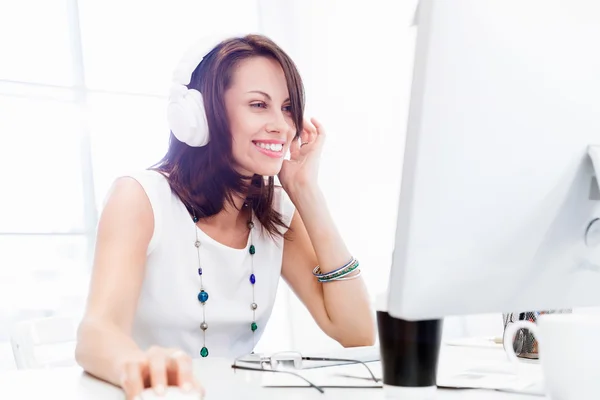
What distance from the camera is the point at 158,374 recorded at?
Result: 621mm

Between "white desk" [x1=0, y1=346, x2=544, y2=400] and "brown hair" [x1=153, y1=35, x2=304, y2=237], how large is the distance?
0.57 metres

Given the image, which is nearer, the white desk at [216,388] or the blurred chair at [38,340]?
the white desk at [216,388]

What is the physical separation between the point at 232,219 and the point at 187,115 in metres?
0.32

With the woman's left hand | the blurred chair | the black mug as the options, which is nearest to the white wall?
the woman's left hand

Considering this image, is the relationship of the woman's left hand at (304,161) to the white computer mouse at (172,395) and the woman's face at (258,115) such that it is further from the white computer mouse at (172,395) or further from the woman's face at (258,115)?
the white computer mouse at (172,395)

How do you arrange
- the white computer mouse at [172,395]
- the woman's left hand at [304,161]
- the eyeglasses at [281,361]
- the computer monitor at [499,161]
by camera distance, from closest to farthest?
the computer monitor at [499,161] < the white computer mouse at [172,395] < the eyeglasses at [281,361] < the woman's left hand at [304,161]

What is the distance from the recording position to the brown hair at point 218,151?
142 cm

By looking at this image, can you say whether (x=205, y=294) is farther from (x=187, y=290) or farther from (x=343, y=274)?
(x=343, y=274)

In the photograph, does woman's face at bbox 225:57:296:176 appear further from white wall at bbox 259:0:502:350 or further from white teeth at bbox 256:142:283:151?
white wall at bbox 259:0:502:350

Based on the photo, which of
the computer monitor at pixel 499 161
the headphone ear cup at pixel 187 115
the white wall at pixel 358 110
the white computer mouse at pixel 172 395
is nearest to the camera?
the computer monitor at pixel 499 161

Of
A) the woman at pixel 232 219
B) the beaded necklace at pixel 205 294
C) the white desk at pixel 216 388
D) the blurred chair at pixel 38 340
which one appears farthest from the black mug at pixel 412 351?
the blurred chair at pixel 38 340

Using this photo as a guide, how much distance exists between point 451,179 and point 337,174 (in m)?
3.18

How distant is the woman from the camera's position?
1346 mm

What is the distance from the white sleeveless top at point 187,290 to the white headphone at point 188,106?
12 cm
